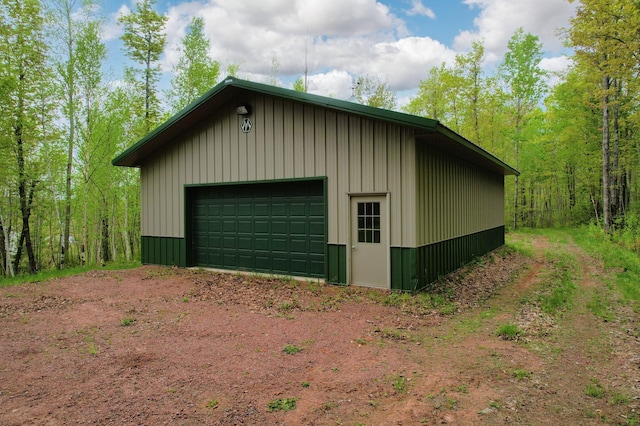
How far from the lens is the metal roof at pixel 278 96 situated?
671 centimetres

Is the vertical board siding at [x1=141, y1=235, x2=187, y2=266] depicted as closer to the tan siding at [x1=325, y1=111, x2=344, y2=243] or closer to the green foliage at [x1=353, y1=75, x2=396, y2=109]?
the tan siding at [x1=325, y1=111, x2=344, y2=243]

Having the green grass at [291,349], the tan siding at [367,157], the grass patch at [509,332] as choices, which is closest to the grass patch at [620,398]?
Result: the grass patch at [509,332]

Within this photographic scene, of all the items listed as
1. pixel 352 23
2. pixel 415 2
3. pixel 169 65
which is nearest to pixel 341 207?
pixel 415 2

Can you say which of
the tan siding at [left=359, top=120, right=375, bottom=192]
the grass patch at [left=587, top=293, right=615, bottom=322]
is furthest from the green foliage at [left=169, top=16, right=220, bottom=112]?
the grass patch at [left=587, top=293, right=615, bottom=322]

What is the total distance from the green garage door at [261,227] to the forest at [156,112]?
6546 millimetres

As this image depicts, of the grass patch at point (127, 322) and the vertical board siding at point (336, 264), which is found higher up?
the vertical board siding at point (336, 264)

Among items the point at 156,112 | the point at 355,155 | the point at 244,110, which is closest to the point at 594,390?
the point at 355,155

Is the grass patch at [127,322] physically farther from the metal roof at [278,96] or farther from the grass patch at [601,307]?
the grass patch at [601,307]

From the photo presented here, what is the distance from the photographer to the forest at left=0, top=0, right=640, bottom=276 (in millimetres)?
11945

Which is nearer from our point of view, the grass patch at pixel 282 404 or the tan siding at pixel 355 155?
the grass patch at pixel 282 404

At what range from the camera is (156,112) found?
659 inches

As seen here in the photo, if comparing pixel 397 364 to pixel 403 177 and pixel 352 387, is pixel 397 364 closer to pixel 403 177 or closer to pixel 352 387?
pixel 352 387

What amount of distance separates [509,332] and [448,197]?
4682 millimetres

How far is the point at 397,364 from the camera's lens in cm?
412
